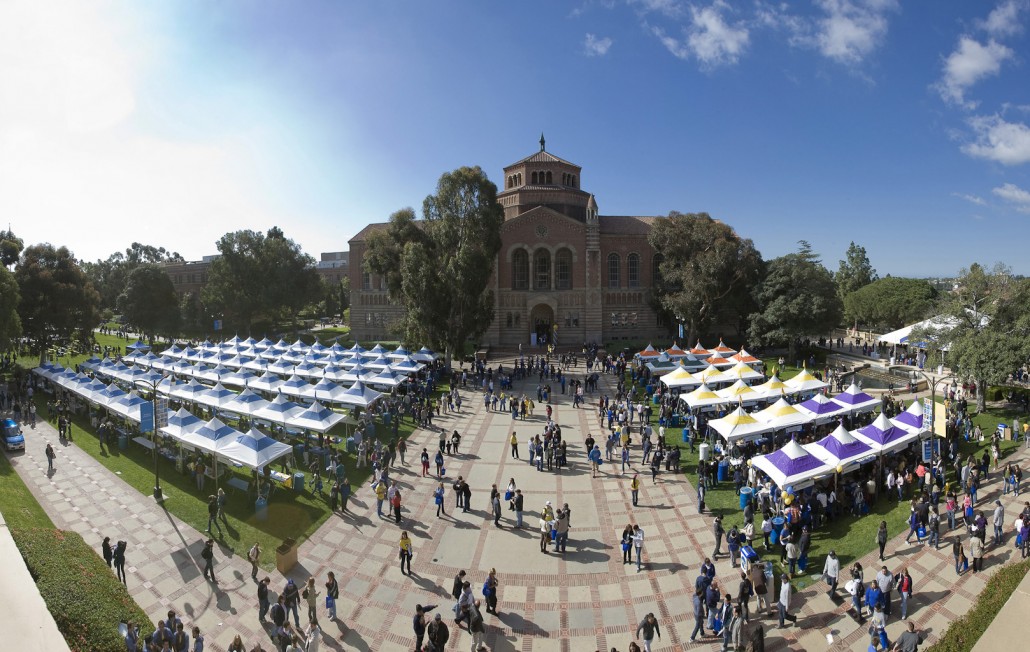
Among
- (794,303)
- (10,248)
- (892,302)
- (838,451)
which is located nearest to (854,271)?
(892,302)

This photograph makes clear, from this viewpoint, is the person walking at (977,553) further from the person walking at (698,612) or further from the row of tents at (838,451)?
the person walking at (698,612)

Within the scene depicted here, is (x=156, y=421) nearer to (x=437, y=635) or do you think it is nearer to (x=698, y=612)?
(x=437, y=635)

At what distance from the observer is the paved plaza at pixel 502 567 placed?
11953 mm

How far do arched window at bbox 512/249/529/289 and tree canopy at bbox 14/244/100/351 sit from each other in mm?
38923

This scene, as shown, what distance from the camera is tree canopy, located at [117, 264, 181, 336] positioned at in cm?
6153

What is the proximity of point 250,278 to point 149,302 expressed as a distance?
1222 cm

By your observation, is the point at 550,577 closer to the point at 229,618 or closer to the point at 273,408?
the point at 229,618

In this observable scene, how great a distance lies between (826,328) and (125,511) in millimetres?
46810

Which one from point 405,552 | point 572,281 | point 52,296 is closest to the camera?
A: point 405,552

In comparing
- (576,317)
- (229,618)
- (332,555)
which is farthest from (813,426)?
(576,317)

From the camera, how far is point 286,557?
46.8 feet

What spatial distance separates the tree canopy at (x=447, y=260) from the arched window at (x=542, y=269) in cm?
1331

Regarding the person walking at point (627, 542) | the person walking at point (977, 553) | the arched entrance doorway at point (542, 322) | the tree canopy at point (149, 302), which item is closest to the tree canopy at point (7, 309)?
the tree canopy at point (149, 302)

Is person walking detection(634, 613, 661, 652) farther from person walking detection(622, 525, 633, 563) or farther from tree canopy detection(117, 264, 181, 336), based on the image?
tree canopy detection(117, 264, 181, 336)
